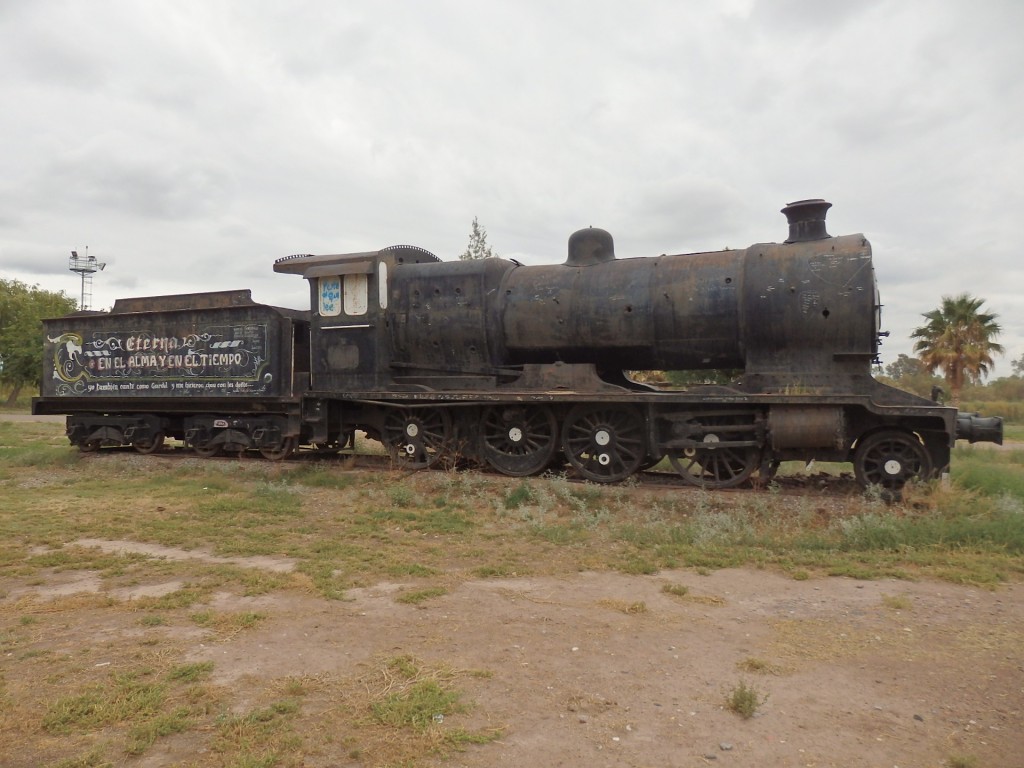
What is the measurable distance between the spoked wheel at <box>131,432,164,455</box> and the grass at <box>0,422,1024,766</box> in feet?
4.85

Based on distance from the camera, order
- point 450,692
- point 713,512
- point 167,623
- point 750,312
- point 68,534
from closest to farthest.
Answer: point 450,692 < point 167,623 < point 68,534 < point 713,512 < point 750,312

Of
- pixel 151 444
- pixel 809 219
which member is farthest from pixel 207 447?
pixel 809 219

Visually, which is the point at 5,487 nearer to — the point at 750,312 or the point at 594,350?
the point at 594,350

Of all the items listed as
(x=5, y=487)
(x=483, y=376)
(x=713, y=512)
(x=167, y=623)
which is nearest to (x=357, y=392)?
(x=483, y=376)

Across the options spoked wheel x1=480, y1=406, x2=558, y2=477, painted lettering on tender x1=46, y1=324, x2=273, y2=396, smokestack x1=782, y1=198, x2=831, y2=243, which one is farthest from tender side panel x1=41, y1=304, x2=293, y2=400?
smokestack x1=782, y1=198, x2=831, y2=243

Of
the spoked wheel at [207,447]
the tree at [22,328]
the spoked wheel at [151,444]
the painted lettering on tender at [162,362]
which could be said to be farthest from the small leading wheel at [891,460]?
the tree at [22,328]

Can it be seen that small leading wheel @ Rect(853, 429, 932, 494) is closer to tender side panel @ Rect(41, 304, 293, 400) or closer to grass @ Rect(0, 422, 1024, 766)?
grass @ Rect(0, 422, 1024, 766)

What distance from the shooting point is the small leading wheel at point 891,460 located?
893 cm

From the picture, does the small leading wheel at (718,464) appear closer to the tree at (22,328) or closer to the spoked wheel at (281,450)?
the spoked wheel at (281,450)

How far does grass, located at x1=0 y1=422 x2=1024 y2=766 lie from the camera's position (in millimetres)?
3576

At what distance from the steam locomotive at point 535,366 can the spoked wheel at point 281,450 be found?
28 mm

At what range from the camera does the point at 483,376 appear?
11383mm

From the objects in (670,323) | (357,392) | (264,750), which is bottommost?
(264,750)

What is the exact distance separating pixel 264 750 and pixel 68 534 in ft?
18.5
